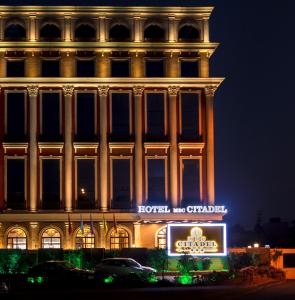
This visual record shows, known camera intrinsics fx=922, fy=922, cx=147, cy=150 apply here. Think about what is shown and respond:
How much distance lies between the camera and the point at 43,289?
50562 mm

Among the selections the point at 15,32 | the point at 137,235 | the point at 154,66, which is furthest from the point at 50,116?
the point at 137,235

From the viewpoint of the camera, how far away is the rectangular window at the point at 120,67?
8269 cm

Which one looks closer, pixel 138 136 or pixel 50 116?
pixel 138 136

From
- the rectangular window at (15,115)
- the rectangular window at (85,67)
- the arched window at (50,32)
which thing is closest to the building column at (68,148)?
the rectangular window at (85,67)

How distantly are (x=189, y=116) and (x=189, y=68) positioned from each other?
4.38 metres

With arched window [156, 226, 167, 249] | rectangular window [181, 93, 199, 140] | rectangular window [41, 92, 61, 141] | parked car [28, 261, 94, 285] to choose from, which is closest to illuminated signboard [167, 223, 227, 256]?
arched window [156, 226, 167, 249]

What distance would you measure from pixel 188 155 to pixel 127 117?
643 cm

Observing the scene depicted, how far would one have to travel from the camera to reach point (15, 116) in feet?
268

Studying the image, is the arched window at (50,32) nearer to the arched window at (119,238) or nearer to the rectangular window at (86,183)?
the rectangular window at (86,183)

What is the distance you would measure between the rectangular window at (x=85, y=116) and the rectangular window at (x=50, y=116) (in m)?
1.79

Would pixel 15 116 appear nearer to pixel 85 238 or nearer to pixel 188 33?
pixel 85 238

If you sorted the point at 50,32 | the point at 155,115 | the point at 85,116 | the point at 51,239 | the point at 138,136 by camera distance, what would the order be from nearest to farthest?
the point at 51,239 → the point at 138,136 → the point at 85,116 → the point at 155,115 → the point at 50,32

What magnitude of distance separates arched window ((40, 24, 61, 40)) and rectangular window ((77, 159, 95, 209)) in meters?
11.5

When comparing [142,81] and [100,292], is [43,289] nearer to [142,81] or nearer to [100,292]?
[100,292]
